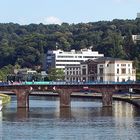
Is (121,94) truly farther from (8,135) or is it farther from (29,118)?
(8,135)

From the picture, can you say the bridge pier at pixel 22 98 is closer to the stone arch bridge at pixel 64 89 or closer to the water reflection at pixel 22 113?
the stone arch bridge at pixel 64 89

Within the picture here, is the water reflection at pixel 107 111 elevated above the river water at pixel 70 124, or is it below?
above

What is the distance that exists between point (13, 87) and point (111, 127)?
4348 cm

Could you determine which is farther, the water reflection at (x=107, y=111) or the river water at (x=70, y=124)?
the water reflection at (x=107, y=111)

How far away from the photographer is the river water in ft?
261

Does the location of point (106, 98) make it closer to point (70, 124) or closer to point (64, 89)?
point (64, 89)

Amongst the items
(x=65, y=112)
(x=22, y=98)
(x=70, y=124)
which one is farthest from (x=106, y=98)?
(x=70, y=124)

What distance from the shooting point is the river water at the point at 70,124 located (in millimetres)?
79562

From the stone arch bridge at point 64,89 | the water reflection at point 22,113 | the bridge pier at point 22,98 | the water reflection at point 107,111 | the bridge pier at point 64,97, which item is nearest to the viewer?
the water reflection at point 22,113

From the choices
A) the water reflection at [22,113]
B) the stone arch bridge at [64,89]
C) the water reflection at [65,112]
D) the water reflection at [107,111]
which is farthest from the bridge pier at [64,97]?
the water reflection at [22,113]

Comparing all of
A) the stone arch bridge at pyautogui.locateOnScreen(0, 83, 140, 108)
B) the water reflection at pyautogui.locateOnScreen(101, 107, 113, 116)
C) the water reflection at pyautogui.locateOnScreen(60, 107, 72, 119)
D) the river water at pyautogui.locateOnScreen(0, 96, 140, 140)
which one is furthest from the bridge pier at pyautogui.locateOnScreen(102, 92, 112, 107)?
the water reflection at pyautogui.locateOnScreen(60, 107, 72, 119)

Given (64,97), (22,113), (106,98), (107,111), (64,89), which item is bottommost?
(22,113)

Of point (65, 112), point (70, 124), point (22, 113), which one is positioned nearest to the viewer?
point (70, 124)

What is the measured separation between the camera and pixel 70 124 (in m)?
92.8
